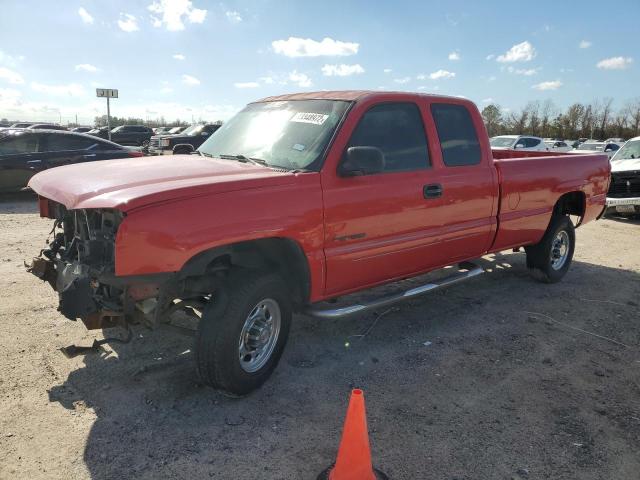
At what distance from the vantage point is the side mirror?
12.0 feet

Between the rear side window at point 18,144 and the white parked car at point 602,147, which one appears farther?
the white parked car at point 602,147

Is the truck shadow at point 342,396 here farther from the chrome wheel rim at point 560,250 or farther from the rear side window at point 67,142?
the rear side window at point 67,142

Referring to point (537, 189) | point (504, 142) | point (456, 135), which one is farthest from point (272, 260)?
point (504, 142)

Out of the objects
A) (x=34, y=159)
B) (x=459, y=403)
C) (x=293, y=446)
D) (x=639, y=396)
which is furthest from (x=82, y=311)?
(x=34, y=159)

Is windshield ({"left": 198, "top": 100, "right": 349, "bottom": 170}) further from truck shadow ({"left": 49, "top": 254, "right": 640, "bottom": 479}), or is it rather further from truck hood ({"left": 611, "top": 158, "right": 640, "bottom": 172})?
truck hood ({"left": 611, "top": 158, "right": 640, "bottom": 172})

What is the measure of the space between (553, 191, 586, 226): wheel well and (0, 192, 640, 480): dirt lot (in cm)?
138

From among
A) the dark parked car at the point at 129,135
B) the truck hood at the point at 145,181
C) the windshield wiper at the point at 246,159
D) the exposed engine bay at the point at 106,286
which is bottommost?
the exposed engine bay at the point at 106,286

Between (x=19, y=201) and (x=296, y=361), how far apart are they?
31.8 feet

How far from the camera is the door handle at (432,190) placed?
4.38 metres

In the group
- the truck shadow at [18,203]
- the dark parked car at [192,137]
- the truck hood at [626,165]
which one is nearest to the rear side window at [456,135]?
the truck hood at [626,165]

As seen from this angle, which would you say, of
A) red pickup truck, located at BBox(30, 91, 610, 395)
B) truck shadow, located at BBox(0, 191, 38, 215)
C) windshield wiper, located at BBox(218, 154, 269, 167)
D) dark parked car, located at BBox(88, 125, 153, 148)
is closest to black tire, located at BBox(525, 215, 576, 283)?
red pickup truck, located at BBox(30, 91, 610, 395)

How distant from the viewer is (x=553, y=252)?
6500mm

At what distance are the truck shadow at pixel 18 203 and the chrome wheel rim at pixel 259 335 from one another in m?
8.26

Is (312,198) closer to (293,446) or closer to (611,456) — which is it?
(293,446)
